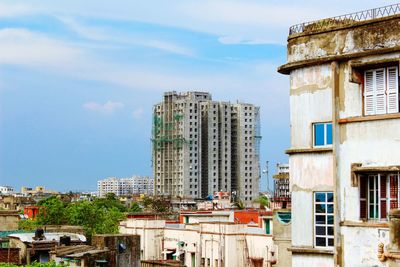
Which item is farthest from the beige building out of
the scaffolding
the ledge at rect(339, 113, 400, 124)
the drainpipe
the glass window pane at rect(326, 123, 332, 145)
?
the scaffolding

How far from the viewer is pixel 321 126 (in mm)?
16906

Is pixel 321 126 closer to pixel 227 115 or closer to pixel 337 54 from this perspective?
pixel 337 54

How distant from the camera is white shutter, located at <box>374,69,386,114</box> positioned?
52.3 ft

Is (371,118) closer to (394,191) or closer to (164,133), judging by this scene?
(394,191)

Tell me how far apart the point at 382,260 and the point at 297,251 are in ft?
7.33

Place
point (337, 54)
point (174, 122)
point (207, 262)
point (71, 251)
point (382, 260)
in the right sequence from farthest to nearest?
1. point (174, 122)
2. point (207, 262)
3. point (71, 251)
4. point (337, 54)
5. point (382, 260)

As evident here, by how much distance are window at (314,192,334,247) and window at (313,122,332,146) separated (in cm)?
108

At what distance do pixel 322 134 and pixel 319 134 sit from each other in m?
0.08

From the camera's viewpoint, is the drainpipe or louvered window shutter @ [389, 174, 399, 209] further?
the drainpipe

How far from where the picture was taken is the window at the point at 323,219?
54.7 ft

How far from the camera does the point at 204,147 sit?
18162 centimetres

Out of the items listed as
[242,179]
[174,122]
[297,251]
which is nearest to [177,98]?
[174,122]

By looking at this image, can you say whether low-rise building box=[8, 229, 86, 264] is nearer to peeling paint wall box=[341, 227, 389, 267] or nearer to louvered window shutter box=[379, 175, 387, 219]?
peeling paint wall box=[341, 227, 389, 267]

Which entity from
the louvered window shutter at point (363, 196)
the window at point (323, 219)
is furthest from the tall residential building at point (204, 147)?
the louvered window shutter at point (363, 196)
